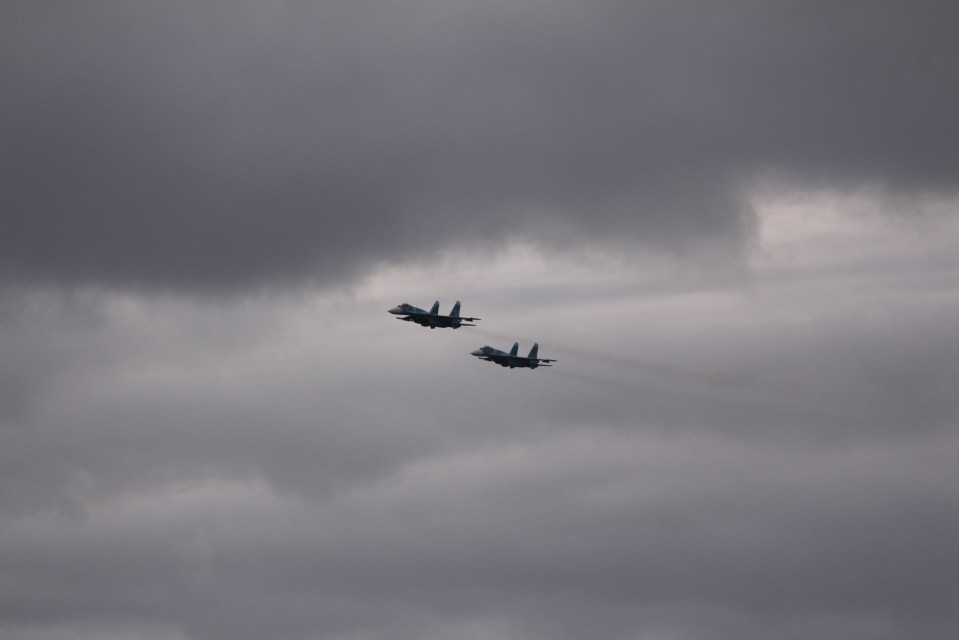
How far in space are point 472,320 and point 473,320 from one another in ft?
0.91

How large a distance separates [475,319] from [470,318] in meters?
2.70

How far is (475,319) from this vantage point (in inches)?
7746

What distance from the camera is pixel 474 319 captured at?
197500 mm

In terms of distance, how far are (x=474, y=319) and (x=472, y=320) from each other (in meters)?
2.14

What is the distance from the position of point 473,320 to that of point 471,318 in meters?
0.51

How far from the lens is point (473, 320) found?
654 ft

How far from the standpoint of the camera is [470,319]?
19962 cm

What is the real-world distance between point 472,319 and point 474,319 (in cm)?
127

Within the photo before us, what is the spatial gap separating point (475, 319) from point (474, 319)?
2.49 feet

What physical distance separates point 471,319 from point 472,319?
0.51m

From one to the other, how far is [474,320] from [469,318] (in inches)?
39.2

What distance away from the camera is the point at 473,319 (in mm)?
198125

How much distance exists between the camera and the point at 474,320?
19900 cm

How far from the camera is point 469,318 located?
199750 millimetres
